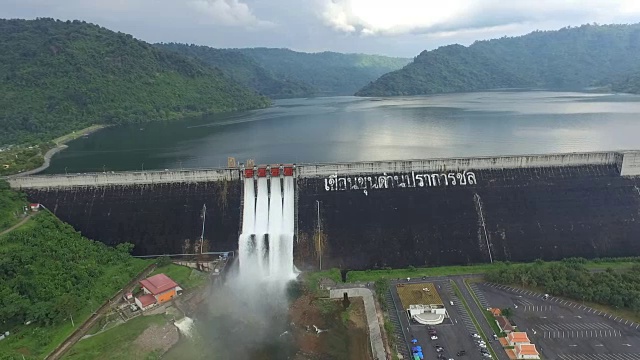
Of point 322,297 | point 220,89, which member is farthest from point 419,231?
point 220,89

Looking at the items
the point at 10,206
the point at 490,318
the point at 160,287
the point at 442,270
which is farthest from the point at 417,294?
the point at 10,206

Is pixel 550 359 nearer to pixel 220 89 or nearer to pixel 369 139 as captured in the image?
pixel 369 139

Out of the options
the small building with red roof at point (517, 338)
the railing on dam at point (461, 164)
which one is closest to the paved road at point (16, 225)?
the railing on dam at point (461, 164)

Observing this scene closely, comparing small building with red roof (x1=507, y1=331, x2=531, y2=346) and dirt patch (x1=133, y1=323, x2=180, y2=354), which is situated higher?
small building with red roof (x1=507, y1=331, x2=531, y2=346)

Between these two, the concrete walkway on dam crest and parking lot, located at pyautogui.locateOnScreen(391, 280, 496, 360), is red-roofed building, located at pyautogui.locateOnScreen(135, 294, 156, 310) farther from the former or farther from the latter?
parking lot, located at pyautogui.locateOnScreen(391, 280, 496, 360)

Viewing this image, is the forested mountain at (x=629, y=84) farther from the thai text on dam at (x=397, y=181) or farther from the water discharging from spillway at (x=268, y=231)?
the water discharging from spillway at (x=268, y=231)

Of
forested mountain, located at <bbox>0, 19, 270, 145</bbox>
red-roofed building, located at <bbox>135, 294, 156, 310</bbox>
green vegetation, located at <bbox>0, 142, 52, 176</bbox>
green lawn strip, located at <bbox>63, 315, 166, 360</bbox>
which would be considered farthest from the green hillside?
forested mountain, located at <bbox>0, 19, 270, 145</bbox>
